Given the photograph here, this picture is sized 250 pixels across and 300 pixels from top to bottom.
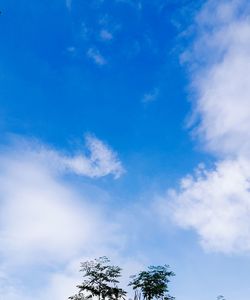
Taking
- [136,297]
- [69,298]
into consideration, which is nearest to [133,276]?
[136,297]

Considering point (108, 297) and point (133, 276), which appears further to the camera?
point (133, 276)

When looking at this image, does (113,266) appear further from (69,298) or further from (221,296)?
(221,296)

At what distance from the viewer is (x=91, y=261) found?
77.1 m

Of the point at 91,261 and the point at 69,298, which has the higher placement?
the point at 91,261

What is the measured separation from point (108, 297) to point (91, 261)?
22.1 feet

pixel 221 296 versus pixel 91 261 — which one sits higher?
pixel 91 261

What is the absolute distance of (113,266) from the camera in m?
77.2

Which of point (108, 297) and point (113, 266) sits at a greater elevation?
point (113, 266)

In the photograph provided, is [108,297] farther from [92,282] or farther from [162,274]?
[162,274]

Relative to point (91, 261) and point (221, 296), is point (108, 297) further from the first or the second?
point (221, 296)

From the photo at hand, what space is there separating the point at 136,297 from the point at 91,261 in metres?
10.1

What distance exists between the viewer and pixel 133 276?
3162 inches

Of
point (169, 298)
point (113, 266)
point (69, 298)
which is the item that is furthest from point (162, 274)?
point (69, 298)

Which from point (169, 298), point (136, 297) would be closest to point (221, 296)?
point (169, 298)
